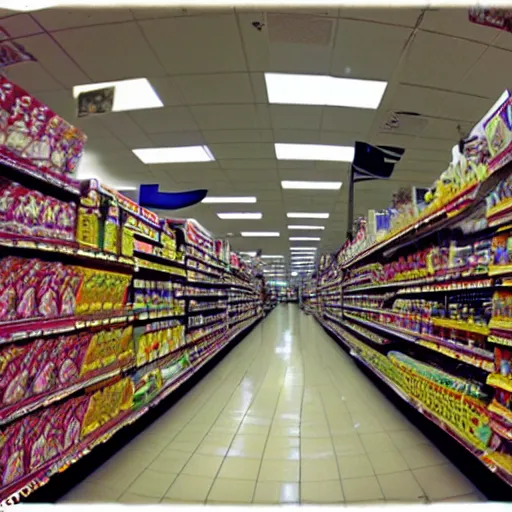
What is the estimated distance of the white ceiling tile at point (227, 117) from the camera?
4605 mm

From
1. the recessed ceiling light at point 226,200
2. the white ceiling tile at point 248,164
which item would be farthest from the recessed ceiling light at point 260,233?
the white ceiling tile at point 248,164

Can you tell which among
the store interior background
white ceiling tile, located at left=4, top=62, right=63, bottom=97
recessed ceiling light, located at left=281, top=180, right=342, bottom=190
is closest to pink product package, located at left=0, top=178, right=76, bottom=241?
the store interior background

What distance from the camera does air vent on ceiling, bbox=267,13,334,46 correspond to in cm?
313

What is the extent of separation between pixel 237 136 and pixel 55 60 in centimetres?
257

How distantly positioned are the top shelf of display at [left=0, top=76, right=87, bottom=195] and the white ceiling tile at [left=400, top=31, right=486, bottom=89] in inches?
132

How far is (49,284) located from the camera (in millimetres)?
1733

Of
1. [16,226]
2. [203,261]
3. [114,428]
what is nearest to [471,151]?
[16,226]

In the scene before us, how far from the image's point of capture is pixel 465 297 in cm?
241

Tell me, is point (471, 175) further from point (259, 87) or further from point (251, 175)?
point (251, 175)

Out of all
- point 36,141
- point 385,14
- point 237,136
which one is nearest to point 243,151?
point 237,136

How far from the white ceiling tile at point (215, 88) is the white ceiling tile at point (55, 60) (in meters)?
1.12

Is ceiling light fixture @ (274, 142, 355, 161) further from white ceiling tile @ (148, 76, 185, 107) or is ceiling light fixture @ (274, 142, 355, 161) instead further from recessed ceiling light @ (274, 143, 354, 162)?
white ceiling tile @ (148, 76, 185, 107)

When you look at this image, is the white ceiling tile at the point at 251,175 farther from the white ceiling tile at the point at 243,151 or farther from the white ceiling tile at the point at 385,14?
the white ceiling tile at the point at 385,14

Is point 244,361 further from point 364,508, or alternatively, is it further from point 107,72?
point 107,72
